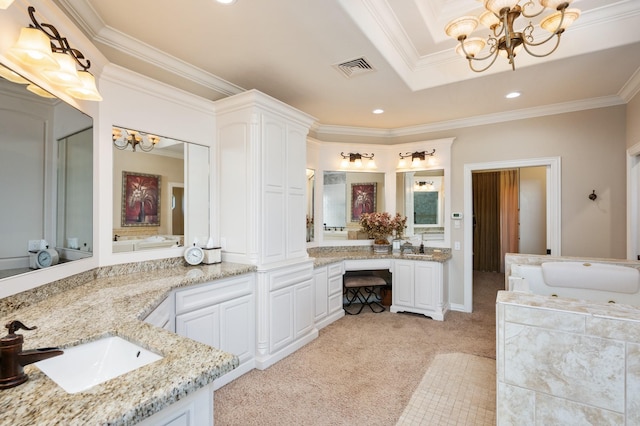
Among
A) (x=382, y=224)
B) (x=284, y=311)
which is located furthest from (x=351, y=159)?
(x=284, y=311)

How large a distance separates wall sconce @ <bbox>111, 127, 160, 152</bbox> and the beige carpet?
2085 millimetres

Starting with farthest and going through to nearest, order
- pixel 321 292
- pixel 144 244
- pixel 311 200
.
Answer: pixel 311 200, pixel 321 292, pixel 144 244

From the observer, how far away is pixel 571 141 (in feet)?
12.3

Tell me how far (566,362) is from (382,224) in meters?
3.31

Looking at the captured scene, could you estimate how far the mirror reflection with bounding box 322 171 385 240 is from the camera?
184 inches

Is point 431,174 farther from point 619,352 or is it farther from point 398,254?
point 619,352

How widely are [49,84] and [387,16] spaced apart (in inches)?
91.0

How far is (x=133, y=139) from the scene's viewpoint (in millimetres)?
2539

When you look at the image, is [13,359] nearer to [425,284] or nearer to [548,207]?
[425,284]

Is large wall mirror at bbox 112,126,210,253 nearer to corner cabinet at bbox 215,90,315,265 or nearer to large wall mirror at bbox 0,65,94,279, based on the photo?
corner cabinet at bbox 215,90,315,265

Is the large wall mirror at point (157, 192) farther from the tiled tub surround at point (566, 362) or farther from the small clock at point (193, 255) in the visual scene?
the tiled tub surround at point (566, 362)

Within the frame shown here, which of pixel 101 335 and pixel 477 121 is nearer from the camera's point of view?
pixel 101 335

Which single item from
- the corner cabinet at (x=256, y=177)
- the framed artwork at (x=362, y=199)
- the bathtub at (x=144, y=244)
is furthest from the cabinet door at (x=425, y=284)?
the bathtub at (x=144, y=244)

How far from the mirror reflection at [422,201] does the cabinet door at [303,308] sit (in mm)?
2133
